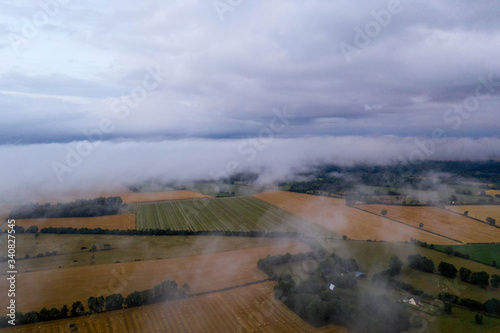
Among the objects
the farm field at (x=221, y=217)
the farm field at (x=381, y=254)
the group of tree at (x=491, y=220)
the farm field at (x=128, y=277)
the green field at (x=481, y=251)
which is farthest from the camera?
the group of tree at (x=491, y=220)

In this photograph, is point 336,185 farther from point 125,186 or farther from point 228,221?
point 125,186

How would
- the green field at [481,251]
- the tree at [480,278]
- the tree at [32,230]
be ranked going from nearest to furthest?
the tree at [480,278] → the green field at [481,251] → the tree at [32,230]

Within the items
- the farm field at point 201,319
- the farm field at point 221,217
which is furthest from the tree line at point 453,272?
the farm field at point 201,319

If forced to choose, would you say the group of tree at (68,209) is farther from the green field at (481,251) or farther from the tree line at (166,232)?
the green field at (481,251)

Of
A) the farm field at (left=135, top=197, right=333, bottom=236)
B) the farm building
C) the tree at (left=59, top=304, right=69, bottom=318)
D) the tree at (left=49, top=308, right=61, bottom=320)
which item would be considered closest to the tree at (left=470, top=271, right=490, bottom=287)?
the farm building

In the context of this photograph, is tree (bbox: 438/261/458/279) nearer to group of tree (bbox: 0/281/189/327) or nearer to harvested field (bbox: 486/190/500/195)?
group of tree (bbox: 0/281/189/327)

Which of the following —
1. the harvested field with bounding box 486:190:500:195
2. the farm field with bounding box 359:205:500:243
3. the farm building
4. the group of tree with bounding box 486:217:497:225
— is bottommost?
the farm building

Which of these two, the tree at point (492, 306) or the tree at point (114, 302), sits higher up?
the tree at point (492, 306)
